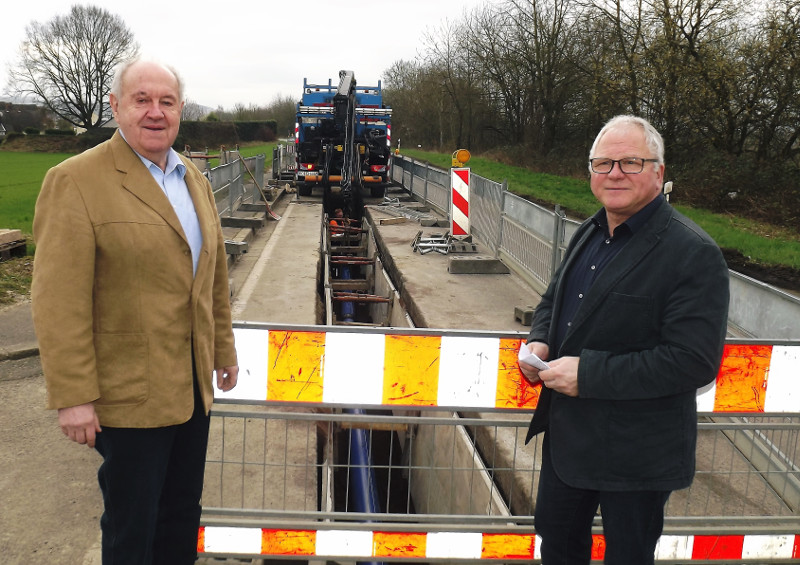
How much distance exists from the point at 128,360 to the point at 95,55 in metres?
62.5

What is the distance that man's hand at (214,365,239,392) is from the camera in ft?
9.23

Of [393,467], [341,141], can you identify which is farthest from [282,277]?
[341,141]

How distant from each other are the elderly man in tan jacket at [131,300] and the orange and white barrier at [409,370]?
0.44 m

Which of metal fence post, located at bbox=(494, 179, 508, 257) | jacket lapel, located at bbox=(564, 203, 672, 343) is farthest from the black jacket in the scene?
metal fence post, located at bbox=(494, 179, 508, 257)

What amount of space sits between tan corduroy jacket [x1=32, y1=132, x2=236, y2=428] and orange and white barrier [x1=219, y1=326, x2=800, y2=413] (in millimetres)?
545

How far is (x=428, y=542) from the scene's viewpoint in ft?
10.6

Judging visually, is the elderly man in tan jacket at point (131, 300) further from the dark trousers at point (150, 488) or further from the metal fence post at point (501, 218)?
the metal fence post at point (501, 218)

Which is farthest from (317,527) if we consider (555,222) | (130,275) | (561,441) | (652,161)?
(555,222)

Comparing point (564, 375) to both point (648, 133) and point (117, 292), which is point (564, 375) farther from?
point (117, 292)

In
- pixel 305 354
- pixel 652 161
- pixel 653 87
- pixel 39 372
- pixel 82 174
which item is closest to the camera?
pixel 82 174

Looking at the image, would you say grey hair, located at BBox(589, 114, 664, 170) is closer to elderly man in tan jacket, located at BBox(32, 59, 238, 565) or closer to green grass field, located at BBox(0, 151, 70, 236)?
elderly man in tan jacket, located at BBox(32, 59, 238, 565)

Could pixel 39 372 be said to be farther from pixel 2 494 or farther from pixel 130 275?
pixel 130 275

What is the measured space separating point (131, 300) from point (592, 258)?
1.63 metres

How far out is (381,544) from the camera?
3.22m
